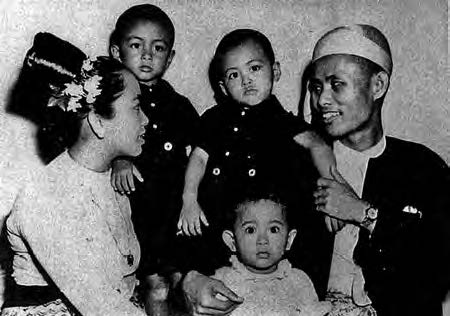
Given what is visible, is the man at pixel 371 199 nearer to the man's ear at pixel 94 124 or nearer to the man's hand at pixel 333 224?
the man's hand at pixel 333 224

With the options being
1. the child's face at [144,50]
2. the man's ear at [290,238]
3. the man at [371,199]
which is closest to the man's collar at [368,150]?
the man at [371,199]

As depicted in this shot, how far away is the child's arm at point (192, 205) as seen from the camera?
1.54 m

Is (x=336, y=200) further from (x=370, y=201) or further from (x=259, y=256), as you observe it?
(x=259, y=256)

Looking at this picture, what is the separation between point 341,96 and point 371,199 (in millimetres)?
245

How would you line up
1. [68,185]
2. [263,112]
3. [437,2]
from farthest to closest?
1. [437,2]
2. [263,112]
3. [68,185]

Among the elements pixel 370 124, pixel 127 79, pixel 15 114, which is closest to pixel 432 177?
pixel 370 124

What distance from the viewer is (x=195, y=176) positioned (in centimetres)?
155

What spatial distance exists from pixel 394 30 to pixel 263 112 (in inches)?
15.0

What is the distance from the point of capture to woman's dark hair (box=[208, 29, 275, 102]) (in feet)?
5.08

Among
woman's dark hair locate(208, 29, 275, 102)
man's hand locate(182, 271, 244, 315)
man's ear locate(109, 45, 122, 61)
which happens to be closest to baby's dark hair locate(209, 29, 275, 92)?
woman's dark hair locate(208, 29, 275, 102)

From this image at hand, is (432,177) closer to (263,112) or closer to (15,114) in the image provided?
(263,112)

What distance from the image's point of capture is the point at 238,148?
1.55 meters

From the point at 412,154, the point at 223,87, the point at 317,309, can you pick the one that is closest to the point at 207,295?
the point at 317,309

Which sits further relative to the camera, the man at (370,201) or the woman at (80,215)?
the man at (370,201)
